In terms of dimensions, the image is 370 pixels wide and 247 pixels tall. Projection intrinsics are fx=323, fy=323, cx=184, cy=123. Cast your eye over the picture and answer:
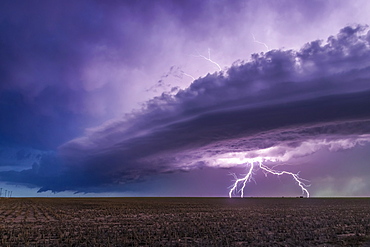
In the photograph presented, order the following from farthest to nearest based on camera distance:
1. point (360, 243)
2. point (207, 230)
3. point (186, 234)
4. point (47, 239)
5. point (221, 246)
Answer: point (207, 230)
point (186, 234)
point (47, 239)
point (360, 243)
point (221, 246)

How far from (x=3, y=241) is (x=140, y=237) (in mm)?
7136

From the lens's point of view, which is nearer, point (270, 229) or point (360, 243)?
point (360, 243)

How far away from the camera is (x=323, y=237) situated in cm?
1859

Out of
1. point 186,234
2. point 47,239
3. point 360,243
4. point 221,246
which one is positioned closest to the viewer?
point 221,246

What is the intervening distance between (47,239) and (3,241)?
2170 mm

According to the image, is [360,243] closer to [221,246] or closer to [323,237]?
[323,237]

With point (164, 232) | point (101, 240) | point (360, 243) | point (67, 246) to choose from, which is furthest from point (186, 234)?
point (360, 243)

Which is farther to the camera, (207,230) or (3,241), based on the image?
(207,230)

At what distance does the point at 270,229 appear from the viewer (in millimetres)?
22172

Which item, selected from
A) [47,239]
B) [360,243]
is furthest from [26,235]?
[360,243]

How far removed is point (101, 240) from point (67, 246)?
2082 millimetres

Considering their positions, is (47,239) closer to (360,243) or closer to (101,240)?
(101,240)

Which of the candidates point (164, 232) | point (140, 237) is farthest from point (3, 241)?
point (164, 232)

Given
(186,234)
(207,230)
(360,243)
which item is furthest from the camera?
(207,230)
